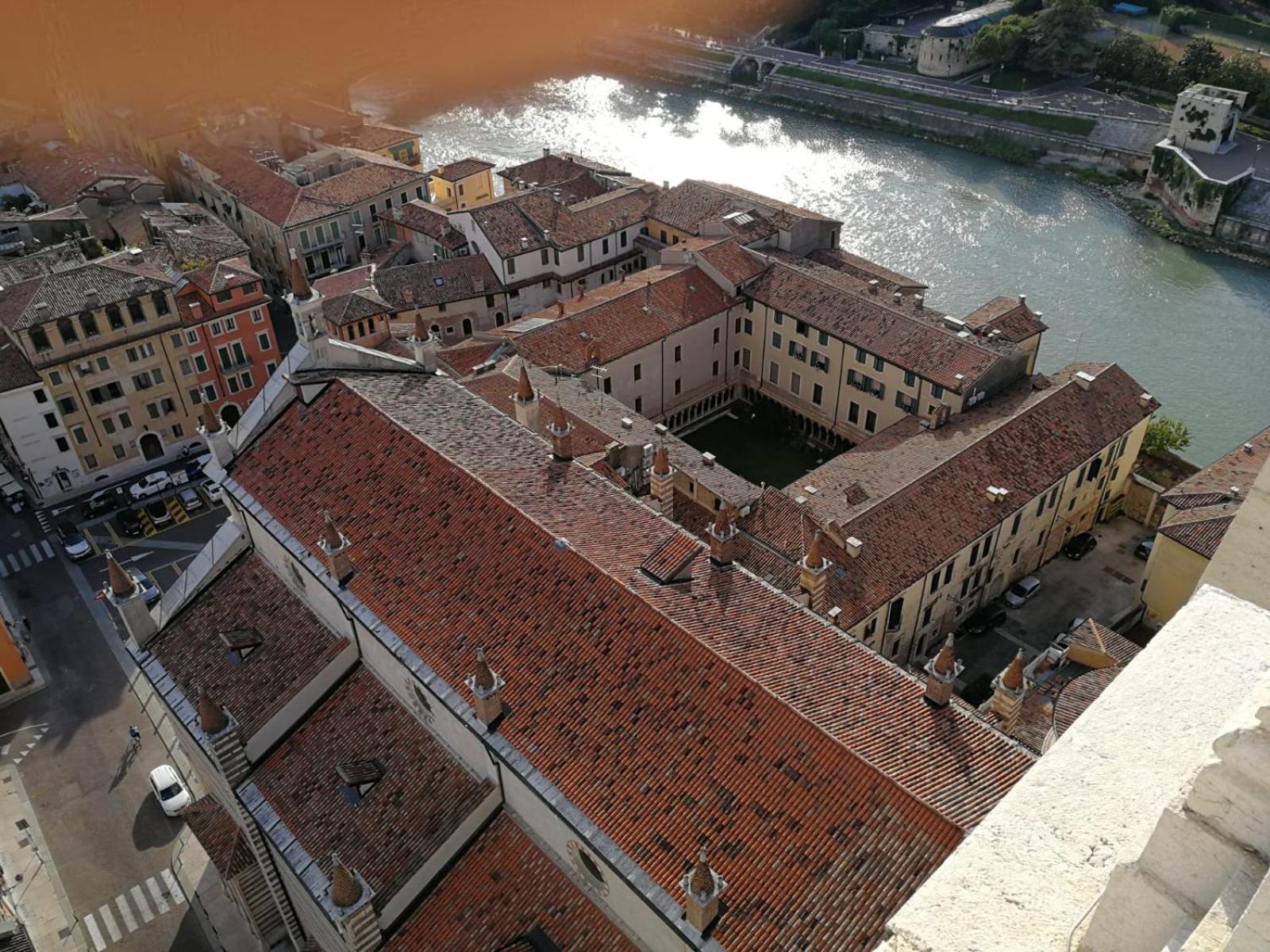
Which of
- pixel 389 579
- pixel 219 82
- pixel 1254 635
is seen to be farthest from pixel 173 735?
pixel 219 82

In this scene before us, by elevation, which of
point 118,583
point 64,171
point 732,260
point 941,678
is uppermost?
point 941,678

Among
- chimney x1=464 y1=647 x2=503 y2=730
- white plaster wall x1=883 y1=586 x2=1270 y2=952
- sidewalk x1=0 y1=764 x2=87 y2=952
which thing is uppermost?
white plaster wall x1=883 y1=586 x2=1270 y2=952

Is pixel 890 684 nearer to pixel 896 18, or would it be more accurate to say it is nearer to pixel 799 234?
pixel 799 234

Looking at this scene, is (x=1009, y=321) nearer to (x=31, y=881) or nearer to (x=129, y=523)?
(x=129, y=523)

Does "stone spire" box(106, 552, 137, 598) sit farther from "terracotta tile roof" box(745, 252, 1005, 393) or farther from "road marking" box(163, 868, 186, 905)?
"terracotta tile roof" box(745, 252, 1005, 393)

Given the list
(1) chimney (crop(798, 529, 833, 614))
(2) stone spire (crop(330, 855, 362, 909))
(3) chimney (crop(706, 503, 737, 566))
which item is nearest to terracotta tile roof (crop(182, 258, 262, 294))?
(1) chimney (crop(798, 529, 833, 614))

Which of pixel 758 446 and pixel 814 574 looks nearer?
pixel 814 574

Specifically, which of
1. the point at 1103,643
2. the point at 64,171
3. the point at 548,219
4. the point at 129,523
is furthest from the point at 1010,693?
the point at 64,171
